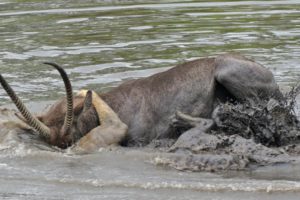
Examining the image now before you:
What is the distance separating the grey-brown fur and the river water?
1.77 ft

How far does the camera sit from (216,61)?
404 inches

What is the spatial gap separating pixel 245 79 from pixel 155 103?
3.48 ft

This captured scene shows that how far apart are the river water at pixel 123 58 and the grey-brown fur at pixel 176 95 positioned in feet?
1.77

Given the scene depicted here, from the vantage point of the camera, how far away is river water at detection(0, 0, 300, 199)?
830 cm

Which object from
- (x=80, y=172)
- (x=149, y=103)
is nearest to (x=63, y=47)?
(x=149, y=103)

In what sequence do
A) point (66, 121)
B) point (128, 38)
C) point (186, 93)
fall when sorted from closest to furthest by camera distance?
point (66, 121)
point (186, 93)
point (128, 38)

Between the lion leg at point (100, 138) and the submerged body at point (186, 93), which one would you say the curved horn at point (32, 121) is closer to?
the lion leg at point (100, 138)

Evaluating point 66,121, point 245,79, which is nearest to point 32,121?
point 66,121

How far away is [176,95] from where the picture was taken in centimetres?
1025

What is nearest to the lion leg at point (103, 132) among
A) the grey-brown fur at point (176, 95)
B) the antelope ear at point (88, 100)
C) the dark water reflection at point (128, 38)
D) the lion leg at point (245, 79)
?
the grey-brown fur at point (176, 95)

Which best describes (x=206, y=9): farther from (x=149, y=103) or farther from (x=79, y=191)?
(x=79, y=191)

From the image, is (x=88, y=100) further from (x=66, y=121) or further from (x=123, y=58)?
(x=123, y=58)

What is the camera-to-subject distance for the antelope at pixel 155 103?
387 inches

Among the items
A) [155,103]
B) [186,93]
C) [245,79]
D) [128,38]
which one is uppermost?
[245,79]
